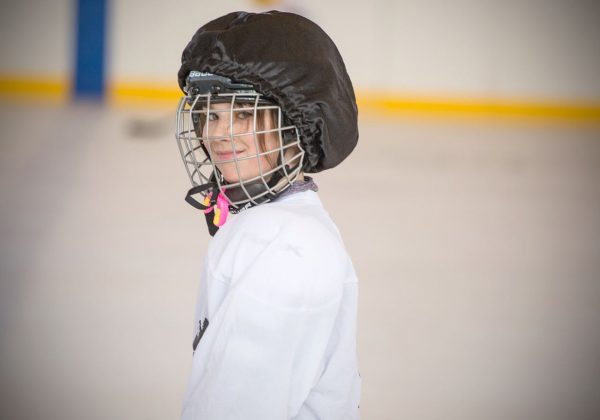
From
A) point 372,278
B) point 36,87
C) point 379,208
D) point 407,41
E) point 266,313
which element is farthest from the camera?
point 407,41

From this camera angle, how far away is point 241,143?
0.85m

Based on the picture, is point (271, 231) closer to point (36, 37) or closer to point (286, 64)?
point (286, 64)

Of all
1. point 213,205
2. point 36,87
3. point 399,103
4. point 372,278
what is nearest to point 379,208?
point 372,278

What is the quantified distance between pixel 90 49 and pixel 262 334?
700 centimetres

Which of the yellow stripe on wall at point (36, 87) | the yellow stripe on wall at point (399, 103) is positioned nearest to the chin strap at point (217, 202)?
the yellow stripe on wall at point (399, 103)

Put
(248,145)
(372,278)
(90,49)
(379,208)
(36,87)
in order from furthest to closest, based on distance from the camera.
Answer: (90,49) < (36,87) < (379,208) < (372,278) < (248,145)

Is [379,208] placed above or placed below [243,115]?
below

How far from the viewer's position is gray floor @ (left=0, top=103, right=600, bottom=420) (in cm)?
183

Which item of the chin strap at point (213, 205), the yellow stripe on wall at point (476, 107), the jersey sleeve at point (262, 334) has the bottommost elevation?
the yellow stripe on wall at point (476, 107)

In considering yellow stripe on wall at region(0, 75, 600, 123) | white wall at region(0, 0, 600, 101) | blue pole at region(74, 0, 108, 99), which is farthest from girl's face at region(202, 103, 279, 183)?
blue pole at region(74, 0, 108, 99)

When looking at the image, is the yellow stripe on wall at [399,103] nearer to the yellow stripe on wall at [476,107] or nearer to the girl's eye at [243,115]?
the yellow stripe on wall at [476,107]

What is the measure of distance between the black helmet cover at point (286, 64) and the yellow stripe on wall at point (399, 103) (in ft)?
20.3

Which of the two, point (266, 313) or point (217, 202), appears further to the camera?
point (217, 202)

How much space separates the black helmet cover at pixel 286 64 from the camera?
793 millimetres
